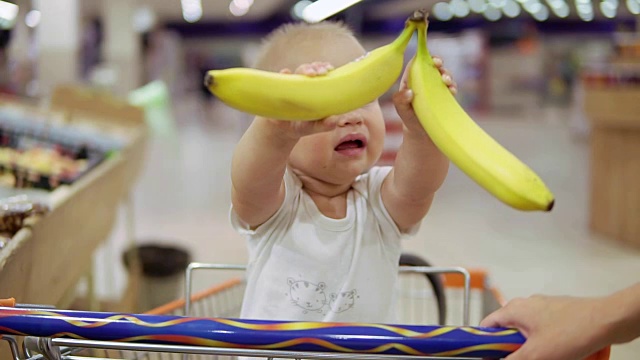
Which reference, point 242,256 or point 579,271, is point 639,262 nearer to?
point 579,271

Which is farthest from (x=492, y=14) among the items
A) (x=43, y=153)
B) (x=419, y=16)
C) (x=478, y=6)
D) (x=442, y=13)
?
(x=419, y=16)

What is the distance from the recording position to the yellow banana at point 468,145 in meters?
0.83

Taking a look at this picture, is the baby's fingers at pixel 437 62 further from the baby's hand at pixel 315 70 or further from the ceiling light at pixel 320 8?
the ceiling light at pixel 320 8

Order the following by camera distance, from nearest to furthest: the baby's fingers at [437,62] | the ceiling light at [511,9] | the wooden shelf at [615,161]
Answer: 1. the baby's fingers at [437,62]
2. the wooden shelf at [615,161]
3. the ceiling light at [511,9]

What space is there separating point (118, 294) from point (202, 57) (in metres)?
25.3

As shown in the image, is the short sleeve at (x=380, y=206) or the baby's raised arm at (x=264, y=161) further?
the short sleeve at (x=380, y=206)

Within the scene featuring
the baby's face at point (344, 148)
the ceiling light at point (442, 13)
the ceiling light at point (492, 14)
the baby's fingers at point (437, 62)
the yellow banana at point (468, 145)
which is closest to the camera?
the yellow banana at point (468, 145)

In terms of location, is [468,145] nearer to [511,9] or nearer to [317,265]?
[317,265]

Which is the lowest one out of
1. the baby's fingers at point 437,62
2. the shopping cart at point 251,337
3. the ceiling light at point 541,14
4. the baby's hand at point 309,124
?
the shopping cart at point 251,337

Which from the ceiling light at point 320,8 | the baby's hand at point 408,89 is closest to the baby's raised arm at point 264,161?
the baby's hand at point 408,89

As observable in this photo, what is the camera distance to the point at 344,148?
141 cm

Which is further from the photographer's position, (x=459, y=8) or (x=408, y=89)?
(x=459, y=8)

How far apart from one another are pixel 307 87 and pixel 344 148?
495 millimetres

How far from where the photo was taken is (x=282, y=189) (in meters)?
1.44
